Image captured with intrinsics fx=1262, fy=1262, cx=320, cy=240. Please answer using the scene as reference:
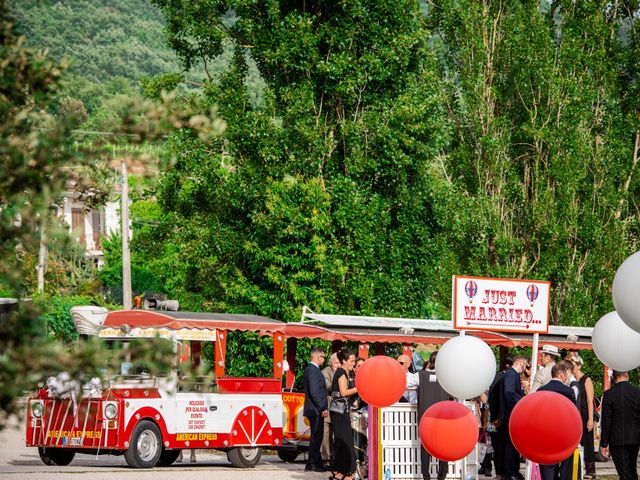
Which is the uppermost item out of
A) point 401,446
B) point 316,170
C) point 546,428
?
point 316,170

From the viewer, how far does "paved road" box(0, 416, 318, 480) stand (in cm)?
1891

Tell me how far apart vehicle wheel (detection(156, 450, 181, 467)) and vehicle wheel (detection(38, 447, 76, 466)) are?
1.63 meters

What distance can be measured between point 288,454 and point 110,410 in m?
5.75

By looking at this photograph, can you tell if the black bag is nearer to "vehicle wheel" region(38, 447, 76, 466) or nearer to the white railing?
the white railing

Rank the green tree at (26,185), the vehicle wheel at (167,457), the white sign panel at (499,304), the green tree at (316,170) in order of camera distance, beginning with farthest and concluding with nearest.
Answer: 1. the green tree at (316,170)
2. the vehicle wheel at (167,457)
3. the white sign panel at (499,304)
4. the green tree at (26,185)

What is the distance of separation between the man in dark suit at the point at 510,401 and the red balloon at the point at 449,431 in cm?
325

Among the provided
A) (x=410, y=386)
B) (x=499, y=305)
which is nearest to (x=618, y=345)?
(x=499, y=305)

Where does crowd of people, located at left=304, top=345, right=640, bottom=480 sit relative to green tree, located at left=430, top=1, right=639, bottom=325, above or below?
below

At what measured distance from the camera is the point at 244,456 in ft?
73.5

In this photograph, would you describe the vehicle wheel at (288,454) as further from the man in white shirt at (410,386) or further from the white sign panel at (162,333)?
the man in white shirt at (410,386)

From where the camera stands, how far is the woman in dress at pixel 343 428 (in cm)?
1812

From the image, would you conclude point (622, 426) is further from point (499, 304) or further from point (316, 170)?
point (316, 170)

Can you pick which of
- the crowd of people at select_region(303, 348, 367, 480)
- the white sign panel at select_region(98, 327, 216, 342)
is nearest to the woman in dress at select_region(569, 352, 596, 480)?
the crowd of people at select_region(303, 348, 367, 480)

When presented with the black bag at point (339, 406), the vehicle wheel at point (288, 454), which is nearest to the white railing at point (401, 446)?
the black bag at point (339, 406)
